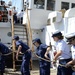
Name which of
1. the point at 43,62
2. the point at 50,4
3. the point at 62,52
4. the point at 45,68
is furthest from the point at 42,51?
the point at 50,4

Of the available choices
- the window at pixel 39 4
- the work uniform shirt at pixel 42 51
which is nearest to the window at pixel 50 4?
the window at pixel 39 4

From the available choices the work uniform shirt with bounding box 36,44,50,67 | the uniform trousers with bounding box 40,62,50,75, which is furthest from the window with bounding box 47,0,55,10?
the uniform trousers with bounding box 40,62,50,75

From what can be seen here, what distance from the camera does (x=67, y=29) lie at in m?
10.6

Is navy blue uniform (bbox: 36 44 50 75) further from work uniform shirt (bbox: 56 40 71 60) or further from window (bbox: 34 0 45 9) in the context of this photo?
window (bbox: 34 0 45 9)

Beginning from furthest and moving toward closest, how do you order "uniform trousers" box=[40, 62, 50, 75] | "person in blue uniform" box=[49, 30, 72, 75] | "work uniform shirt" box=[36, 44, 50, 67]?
"uniform trousers" box=[40, 62, 50, 75]
"work uniform shirt" box=[36, 44, 50, 67]
"person in blue uniform" box=[49, 30, 72, 75]

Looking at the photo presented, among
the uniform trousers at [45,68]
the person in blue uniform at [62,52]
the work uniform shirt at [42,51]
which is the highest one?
the person in blue uniform at [62,52]

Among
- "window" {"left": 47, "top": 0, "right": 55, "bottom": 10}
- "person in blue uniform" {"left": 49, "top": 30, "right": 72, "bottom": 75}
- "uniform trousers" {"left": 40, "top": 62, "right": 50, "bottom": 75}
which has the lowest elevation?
"uniform trousers" {"left": 40, "top": 62, "right": 50, "bottom": 75}

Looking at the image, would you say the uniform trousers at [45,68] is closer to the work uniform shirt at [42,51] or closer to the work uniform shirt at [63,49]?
the work uniform shirt at [42,51]

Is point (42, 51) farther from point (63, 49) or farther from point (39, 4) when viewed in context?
point (39, 4)

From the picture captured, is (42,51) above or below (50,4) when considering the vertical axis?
below

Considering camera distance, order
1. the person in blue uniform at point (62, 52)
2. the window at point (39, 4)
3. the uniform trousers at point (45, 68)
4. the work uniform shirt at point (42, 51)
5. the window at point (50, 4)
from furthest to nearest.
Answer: the window at point (50, 4) < the window at point (39, 4) < the uniform trousers at point (45, 68) < the work uniform shirt at point (42, 51) < the person in blue uniform at point (62, 52)

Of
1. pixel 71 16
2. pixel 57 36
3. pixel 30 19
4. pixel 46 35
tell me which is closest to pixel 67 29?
pixel 71 16

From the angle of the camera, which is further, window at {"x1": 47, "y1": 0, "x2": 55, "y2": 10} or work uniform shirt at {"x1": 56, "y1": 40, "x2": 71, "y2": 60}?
window at {"x1": 47, "y1": 0, "x2": 55, "y2": 10}

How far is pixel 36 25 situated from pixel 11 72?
4.30 meters
